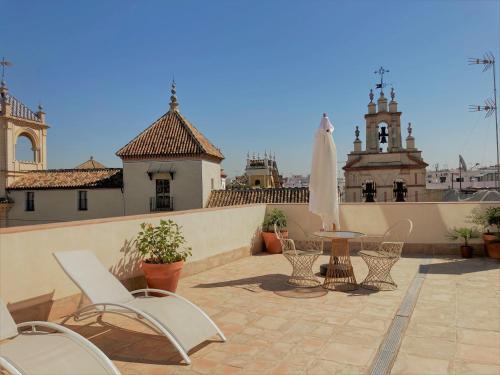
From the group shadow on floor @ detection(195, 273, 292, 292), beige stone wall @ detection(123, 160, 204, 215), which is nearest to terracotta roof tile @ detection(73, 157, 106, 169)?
beige stone wall @ detection(123, 160, 204, 215)

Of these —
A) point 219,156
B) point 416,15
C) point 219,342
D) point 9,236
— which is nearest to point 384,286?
point 219,342

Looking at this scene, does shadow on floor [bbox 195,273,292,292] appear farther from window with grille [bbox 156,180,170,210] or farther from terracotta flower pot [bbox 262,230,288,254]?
window with grille [bbox 156,180,170,210]

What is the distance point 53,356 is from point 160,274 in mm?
2778

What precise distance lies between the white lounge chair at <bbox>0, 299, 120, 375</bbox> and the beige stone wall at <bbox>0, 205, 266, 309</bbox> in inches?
48.9

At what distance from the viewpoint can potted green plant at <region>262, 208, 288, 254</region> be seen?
9438 mm

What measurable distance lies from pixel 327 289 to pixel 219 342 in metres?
2.64

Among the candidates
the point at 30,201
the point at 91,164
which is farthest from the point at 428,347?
the point at 91,164

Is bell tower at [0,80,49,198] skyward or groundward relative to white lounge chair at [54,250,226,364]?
skyward

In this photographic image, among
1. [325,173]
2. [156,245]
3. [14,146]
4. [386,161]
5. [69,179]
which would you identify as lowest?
[156,245]

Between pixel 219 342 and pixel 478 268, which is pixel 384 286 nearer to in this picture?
pixel 478 268

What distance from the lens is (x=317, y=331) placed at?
4148 millimetres

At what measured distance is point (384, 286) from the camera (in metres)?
6.05

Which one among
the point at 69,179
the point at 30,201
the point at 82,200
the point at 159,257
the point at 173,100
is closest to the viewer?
the point at 159,257

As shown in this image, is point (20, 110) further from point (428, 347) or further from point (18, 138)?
point (428, 347)
